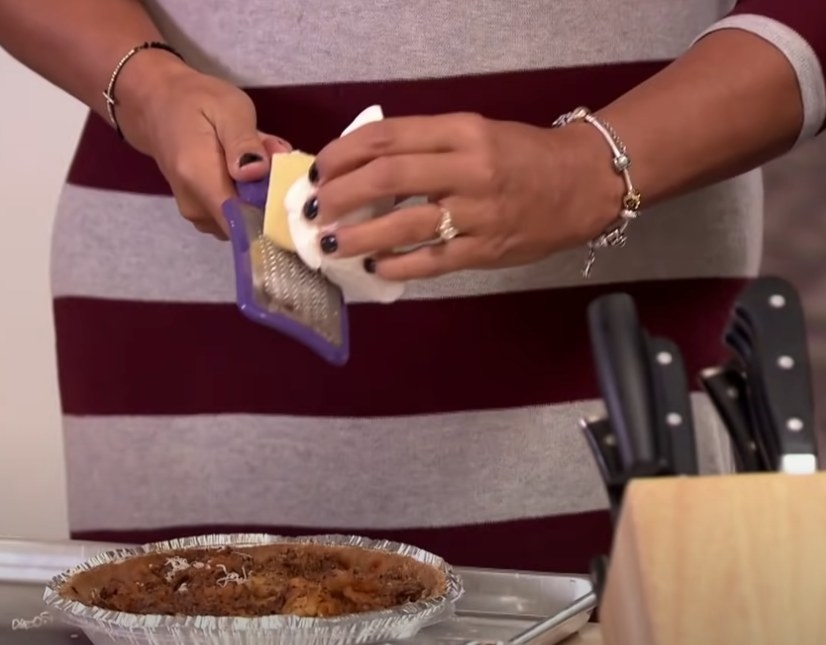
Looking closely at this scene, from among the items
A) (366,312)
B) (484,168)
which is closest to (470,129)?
(484,168)

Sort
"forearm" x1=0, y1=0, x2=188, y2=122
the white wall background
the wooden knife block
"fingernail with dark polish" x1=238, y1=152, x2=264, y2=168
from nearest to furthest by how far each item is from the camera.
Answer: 1. the wooden knife block
2. "fingernail with dark polish" x1=238, y1=152, x2=264, y2=168
3. "forearm" x1=0, y1=0, x2=188, y2=122
4. the white wall background

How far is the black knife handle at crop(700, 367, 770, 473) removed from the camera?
37cm

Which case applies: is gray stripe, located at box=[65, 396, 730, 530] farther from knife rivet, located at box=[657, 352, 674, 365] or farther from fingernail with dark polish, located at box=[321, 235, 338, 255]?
knife rivet, located at box=[657, 352, 674, 365]

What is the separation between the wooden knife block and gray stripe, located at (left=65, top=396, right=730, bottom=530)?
0.49 meters

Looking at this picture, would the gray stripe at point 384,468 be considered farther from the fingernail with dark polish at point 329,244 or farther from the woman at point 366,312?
the fingernail with dark polish at point 329,244

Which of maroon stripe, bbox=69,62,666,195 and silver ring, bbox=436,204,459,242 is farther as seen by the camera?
maroon stripe, bbox=69,62,666,195

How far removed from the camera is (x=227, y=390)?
0.85 m

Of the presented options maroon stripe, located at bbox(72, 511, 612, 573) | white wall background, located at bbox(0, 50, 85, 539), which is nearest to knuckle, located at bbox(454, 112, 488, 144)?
maroon stripe, located at bbox(72, 511, 612, 573)

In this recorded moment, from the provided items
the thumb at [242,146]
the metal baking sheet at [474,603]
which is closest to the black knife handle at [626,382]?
the metal baking sheet at [474,603]

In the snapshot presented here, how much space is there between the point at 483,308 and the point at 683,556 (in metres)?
0.52

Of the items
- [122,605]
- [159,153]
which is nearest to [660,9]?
[159,153]

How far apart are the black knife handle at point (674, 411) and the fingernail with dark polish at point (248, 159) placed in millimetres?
348

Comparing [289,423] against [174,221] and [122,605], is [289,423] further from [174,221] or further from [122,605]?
[122,605]

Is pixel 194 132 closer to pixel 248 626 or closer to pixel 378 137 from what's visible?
pixel 378 137
